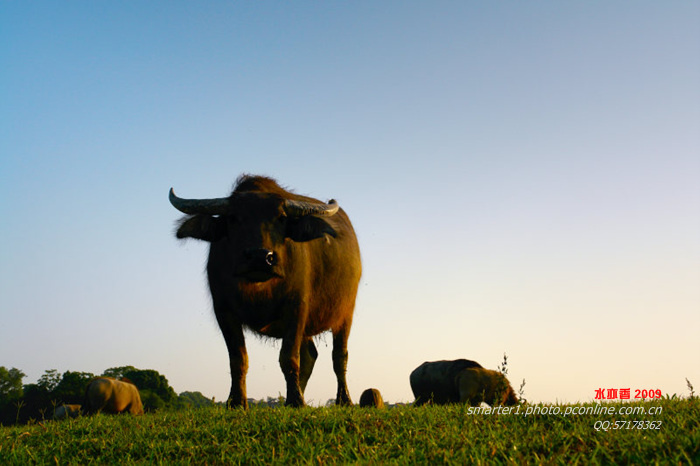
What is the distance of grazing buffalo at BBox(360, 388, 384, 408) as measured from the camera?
9172 mm

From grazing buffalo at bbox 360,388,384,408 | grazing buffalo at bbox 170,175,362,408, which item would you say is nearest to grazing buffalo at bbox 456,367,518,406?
grazing buffalo at bbox 360,388,384,408

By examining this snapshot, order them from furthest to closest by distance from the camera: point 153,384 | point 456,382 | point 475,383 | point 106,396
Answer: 1. point 153,384
2. point 106,396
3. point 456,382
4. point 475,383

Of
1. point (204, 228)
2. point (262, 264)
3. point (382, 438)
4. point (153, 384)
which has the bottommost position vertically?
point (382, 438)

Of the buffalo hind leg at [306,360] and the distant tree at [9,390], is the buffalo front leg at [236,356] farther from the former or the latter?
the distant tree at [9,390]

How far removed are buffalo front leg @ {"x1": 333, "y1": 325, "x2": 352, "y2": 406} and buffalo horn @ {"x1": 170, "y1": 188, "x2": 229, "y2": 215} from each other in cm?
317

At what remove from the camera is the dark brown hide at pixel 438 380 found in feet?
39.9

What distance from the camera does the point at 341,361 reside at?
9.24m

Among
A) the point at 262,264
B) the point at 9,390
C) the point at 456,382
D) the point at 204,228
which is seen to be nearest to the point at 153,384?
the point at 9,390

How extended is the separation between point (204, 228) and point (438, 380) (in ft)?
23.4

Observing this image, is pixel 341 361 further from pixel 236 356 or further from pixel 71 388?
pixel 71 388

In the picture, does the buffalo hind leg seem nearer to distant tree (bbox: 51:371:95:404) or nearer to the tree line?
the tree line

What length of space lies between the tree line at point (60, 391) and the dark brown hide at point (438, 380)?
44.0 feet

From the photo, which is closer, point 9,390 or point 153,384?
point 153,384

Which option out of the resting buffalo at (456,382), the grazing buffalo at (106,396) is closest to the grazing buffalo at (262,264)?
the resting buffalo at (456,382)
